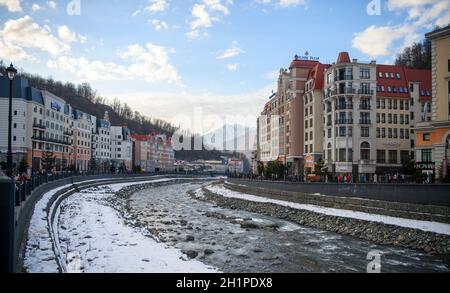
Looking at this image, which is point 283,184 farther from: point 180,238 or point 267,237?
point 180,238

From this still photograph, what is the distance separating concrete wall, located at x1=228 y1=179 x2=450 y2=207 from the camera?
26375 millimetres

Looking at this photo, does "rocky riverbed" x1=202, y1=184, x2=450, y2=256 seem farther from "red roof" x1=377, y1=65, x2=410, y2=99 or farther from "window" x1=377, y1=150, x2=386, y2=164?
"red roof" x1=377, y1=65, x2=410, y2=99

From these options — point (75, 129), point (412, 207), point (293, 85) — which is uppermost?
point (293, 85)

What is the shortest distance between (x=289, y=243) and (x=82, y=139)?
102285 mm

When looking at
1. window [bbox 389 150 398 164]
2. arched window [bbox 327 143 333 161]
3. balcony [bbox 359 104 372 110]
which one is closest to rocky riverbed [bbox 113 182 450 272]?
arched window [bbox 327 143 333 161]

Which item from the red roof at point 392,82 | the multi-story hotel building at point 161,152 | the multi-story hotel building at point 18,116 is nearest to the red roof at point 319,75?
the red roof at point 392,82

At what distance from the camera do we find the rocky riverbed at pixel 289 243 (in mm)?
17344

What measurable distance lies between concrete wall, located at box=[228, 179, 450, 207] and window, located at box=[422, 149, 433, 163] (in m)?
12.5

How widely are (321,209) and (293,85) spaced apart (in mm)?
46035

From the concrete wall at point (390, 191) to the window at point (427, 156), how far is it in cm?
1248

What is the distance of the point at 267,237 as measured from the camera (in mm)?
24719

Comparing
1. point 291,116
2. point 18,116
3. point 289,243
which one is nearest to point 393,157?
point 291,116

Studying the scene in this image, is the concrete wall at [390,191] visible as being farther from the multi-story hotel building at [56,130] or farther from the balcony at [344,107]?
the multi-story hotel building at [56,130]
